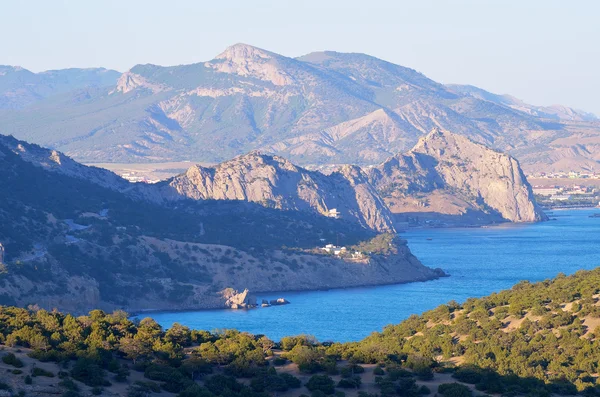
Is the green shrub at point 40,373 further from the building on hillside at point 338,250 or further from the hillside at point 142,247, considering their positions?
the building on hillside at point 338,250

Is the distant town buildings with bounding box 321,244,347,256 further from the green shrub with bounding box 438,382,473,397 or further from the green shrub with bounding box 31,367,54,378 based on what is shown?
the green shrub with bounding box 31,367,54,378

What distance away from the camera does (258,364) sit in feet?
163

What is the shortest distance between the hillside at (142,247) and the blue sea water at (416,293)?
5.02 m

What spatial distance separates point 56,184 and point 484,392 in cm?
11383

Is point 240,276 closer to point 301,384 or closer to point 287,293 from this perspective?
point 287,293

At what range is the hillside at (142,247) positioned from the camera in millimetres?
119750

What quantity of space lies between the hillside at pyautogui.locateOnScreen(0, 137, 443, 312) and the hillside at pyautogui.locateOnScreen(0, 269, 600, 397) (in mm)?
53760

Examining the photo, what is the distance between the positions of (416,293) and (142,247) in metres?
28.8

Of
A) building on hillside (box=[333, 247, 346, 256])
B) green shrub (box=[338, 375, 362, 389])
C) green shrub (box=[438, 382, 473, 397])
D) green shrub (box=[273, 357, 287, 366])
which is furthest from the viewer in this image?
building on hillside (box=[333, 247, 346, 256])

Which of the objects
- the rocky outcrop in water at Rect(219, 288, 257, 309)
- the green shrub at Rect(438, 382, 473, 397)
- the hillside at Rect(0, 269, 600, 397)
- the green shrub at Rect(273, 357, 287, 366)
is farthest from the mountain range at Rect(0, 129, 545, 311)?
the green shrub at Rect(438, 382, 473, 397)

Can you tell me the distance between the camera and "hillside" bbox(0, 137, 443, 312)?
119750mm

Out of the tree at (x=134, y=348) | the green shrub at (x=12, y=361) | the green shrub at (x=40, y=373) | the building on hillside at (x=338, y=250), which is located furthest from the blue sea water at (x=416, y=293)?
the green shrub at (x=40, y=373)

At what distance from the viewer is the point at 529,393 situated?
48062 millimetres

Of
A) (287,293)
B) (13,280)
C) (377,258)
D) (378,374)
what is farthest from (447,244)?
(378,374)
